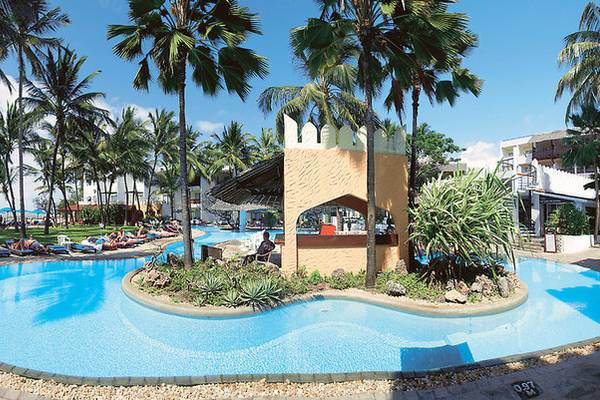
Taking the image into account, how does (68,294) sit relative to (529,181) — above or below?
below

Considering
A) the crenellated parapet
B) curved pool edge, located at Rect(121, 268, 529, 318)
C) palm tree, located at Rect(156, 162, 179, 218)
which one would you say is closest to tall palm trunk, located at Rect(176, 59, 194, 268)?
curved pool edge, located at Rect(121, 268, 529, 318)

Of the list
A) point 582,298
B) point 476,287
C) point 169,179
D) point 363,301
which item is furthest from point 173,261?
→ point 169,179

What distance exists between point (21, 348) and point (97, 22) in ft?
39.8

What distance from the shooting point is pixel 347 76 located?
50.6 ft

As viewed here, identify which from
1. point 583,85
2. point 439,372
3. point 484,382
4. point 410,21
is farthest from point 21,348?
point 583,85

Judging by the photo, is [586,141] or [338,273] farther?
[586,141]

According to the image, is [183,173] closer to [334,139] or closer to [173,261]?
[173,261]

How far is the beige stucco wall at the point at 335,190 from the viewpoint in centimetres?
1105

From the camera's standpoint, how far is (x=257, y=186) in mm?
14836

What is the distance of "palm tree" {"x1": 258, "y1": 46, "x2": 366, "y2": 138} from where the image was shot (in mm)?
17984

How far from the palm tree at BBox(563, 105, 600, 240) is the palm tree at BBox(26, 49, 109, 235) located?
30.1 m

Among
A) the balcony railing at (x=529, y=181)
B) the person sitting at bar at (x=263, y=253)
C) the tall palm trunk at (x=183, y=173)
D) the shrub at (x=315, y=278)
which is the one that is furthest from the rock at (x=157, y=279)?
the balcony railing at (x=529, y=181)

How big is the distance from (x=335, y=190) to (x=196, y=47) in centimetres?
639

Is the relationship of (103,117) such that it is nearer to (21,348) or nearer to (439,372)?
(21,348)
